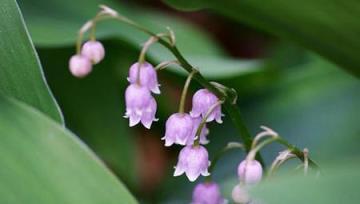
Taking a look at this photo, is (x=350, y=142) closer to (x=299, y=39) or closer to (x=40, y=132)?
(x=299, y=39)

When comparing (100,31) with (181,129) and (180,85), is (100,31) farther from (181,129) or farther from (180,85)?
(181,129)

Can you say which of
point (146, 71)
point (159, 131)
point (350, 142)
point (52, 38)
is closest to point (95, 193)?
point (146, 71)

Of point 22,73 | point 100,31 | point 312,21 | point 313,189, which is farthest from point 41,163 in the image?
point 100,31

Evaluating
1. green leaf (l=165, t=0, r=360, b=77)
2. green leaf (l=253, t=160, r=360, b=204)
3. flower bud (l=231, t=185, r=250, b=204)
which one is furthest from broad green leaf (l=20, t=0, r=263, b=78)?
green leaf (l=253, t=160, r=360, b=204)

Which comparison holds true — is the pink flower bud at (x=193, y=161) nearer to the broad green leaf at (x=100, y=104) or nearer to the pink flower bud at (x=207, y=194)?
the pink flower bud at (x=207, y=194)

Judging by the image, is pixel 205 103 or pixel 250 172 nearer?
pixel 250 172

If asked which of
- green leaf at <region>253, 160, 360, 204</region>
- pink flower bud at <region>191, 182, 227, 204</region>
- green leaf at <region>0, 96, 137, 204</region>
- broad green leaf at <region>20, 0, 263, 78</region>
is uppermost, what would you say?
broad green leaf at <region>20, 0, 263, 78</region>

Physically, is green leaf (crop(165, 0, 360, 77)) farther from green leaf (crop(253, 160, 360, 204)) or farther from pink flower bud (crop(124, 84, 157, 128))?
green leaf (crop(253, 160, 360, 204))
